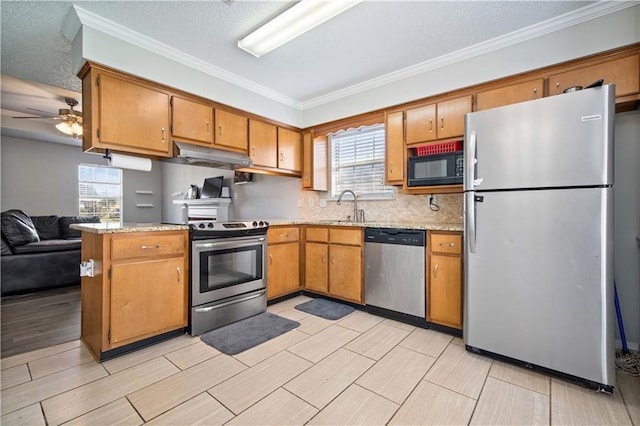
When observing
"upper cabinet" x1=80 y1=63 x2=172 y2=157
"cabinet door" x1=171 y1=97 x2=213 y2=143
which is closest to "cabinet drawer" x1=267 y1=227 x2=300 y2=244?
"cabinet door" x1=171 y1=97 x2=213 y2=143

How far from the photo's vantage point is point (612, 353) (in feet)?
5.54

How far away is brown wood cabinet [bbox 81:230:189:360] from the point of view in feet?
6.79

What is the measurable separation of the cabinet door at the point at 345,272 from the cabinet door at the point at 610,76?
7.41 feet

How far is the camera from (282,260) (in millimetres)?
3422

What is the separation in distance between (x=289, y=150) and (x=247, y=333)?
2402mm

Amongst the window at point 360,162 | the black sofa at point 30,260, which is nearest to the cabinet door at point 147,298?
the window at point 360,162

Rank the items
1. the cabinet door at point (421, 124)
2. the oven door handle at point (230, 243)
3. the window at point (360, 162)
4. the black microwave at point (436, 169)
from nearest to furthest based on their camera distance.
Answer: the oven door handle at point (230, 243)
the black microwave at point (436, 169)
the cabinet door at point (421, 124)
the window at point (360, 162)

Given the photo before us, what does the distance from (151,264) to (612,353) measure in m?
3.15

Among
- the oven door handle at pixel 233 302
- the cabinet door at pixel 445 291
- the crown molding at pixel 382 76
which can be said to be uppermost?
the crown molding at pixel 382 76

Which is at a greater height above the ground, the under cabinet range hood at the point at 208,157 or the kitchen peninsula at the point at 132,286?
the under cabinet range hood at the point at 208,157

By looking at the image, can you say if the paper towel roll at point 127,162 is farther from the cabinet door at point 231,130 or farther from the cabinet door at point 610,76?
the cabinet door at point 610,76

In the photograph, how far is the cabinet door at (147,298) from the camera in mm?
2107

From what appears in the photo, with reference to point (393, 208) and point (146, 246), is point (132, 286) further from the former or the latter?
point (393, 208)

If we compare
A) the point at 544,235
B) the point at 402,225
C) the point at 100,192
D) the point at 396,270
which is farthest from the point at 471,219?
the point at 100,192
